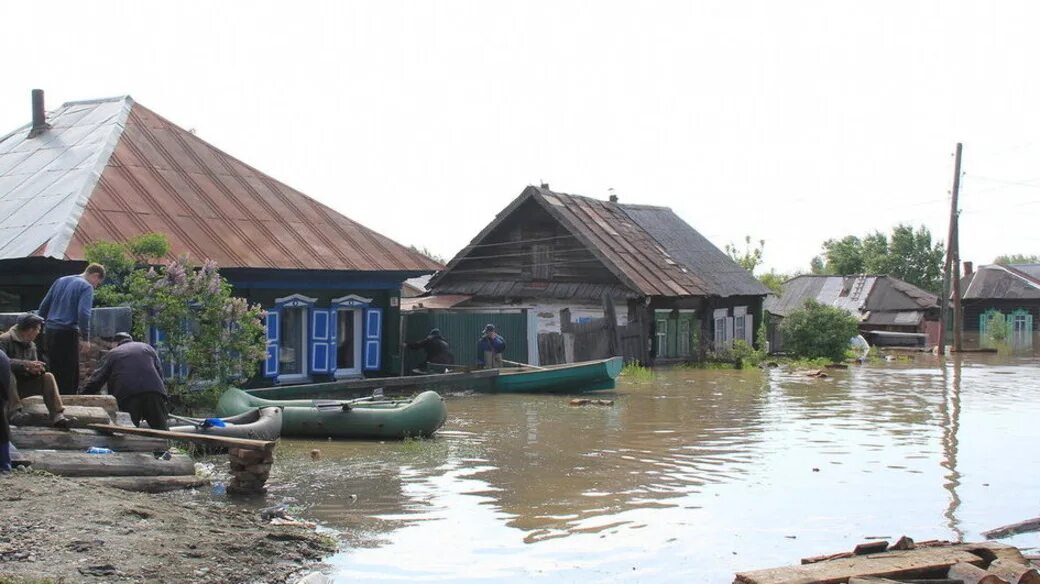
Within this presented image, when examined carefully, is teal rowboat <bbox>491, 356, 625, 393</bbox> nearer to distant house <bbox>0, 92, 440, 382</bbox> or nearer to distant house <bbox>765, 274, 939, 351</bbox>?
distant house <bbox>0, 92, 440, 382</bbox>

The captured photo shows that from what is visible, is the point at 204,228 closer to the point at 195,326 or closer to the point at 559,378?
the point at 195,326

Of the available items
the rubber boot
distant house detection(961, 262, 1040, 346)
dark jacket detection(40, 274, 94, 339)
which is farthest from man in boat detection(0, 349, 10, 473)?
distant house detection(961, 262, 1040, 346)

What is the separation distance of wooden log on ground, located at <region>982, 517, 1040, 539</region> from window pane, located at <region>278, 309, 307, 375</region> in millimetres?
14822

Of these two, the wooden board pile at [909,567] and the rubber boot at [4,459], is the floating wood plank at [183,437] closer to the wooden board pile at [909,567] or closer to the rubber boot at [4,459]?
the rubber boot at [4,459]

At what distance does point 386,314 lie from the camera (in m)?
24.5

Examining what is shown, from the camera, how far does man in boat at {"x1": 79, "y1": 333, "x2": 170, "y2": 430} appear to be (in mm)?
12352

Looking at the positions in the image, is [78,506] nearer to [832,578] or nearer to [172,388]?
[832,578]

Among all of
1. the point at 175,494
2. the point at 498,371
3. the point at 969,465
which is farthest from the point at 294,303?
the point at 969,465

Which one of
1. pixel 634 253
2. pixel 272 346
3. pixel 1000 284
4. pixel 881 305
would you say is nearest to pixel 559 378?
pixel 272 346

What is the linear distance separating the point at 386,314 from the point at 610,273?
930cm

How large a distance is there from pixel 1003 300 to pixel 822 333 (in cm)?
2690

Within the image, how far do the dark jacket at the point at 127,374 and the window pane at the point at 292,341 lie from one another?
388 inches

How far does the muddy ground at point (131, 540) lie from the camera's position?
25.1 feet

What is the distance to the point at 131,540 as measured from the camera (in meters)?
8.42
